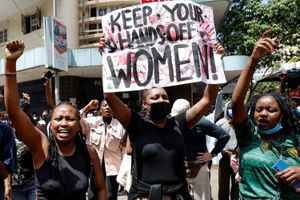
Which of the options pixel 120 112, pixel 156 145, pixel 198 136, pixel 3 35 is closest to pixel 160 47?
pixel 120 112

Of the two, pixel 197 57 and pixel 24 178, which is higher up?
pixel 197 57

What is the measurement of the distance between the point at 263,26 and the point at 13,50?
48.5 feet

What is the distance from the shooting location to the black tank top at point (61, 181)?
8.55ft

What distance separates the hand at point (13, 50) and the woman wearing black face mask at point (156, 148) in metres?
0.84

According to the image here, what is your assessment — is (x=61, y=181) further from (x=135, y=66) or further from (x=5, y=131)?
(x=135, y=66)

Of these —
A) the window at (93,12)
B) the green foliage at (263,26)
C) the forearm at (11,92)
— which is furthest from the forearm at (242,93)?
the window at (93,12)

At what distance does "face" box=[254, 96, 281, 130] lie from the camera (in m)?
2.86

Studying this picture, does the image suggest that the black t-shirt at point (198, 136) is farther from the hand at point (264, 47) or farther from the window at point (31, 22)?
the window at point (31, 22)

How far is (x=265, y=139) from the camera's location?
2.88 metres

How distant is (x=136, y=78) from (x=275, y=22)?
538 inches

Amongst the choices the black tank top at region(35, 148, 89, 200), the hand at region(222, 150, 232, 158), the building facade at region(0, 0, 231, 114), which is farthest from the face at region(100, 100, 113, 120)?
the building facade at region(0, 0, 231, 114)

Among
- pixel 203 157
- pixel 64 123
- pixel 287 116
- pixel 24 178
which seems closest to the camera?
pixel 64 123

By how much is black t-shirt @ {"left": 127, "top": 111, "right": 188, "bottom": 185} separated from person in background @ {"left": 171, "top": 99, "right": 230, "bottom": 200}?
1.66 meters

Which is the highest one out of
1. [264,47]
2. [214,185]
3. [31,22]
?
[31,22]
